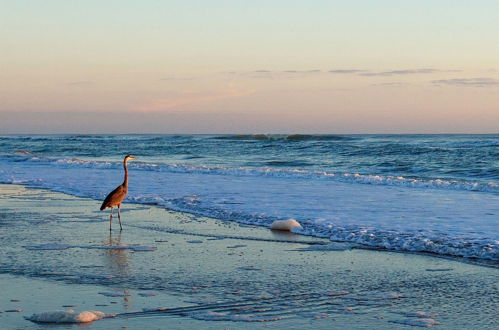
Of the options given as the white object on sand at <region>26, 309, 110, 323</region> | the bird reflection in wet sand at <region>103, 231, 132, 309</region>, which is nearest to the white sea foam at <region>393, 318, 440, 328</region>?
the bird reflection in wet sand at <region>103, 231, 132, 309</region>

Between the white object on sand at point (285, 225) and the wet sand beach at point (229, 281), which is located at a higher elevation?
the white object on sand at point (285, 225)

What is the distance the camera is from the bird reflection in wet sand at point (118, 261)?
241 inches

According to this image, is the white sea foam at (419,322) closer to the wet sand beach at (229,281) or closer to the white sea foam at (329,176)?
the wet sand beach at (229,281)

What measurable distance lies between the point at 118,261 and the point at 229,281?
168 cm

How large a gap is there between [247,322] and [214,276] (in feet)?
5.70

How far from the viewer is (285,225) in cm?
1028

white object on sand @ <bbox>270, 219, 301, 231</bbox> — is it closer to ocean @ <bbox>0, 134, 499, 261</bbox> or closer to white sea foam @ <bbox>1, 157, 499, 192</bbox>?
ocean @ <bbox>0, 134, 499, 261</bbox>

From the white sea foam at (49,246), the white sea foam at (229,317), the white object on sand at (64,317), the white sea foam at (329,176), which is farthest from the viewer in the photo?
the white sea foam at (329,176)

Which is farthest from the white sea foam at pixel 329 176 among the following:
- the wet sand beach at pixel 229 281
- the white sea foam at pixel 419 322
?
the white sea foam at pixel 419 322

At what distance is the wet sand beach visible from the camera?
212 inches

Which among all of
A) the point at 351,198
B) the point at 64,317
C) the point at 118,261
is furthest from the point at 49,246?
the point at 351,198

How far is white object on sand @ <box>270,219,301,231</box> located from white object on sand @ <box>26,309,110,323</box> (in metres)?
5.25

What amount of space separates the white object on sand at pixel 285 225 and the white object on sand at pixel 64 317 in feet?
17.2

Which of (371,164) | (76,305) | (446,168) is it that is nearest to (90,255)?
(76,305)
